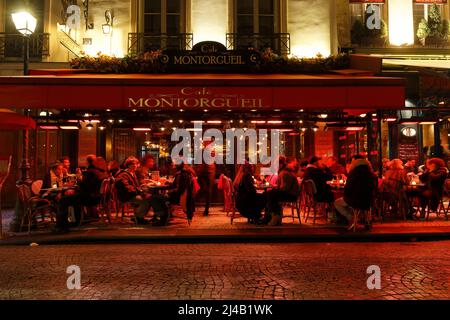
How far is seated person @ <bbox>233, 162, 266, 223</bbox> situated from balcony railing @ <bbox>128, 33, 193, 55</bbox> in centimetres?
564

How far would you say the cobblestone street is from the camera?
490cm

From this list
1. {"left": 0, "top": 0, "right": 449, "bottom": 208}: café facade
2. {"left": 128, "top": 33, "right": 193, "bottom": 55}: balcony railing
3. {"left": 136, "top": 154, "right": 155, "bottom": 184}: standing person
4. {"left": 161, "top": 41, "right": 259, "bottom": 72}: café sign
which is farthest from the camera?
{"left": 128, "top": 33, "right": 193, "bottom": 55}: balcony railing

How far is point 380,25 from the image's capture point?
46.1 ft

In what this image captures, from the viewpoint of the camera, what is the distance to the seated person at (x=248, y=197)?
32.2 feet

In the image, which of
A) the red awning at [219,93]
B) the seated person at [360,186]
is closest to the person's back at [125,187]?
the red awning at [219,93]

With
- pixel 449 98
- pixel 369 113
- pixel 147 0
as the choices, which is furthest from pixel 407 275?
pixel 147 0

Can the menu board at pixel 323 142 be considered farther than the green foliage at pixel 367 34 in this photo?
Yes

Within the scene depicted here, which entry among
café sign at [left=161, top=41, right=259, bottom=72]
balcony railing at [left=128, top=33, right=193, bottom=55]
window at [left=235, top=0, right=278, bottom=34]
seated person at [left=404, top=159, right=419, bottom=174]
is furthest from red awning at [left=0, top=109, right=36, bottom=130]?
seated person at [left=404, top=159, right=419, bottom=174]

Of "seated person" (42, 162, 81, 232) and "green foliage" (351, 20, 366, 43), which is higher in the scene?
"green foliage" (351, 20, 366, 43)

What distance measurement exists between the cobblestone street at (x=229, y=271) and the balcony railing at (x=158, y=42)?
7584 millimetres

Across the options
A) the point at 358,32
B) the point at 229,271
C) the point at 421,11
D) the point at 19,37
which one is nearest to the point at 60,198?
the point at 229,271

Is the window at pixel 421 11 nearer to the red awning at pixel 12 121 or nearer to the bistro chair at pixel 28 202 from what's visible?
the red awning at pixel 12 121

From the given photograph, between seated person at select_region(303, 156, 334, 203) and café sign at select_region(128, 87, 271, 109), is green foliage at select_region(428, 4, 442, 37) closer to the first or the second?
seated person at select_region(303, 156, 334, 203)

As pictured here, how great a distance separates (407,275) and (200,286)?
2.72 meters
